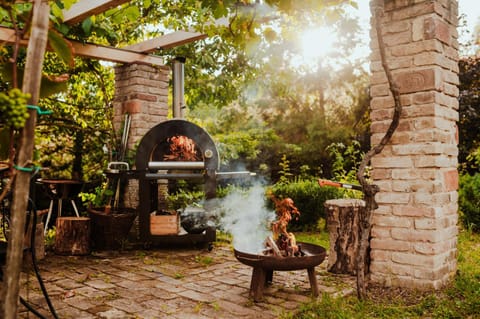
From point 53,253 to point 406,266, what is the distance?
3781 millimetres

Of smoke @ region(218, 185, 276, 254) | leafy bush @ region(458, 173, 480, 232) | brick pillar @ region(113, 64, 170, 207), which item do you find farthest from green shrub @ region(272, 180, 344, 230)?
brick pillar @ region(113, 64, 170, 207)

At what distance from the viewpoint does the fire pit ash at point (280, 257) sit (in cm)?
336

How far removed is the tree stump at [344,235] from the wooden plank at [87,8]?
273 centimetres

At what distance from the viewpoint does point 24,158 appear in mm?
1356

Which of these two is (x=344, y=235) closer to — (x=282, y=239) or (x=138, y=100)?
(x=282, y=239)

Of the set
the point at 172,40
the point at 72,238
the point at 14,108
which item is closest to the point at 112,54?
the point at 172,40

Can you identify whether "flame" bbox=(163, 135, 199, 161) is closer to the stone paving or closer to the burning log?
the stone paving

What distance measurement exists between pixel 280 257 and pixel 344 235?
110 centimetres

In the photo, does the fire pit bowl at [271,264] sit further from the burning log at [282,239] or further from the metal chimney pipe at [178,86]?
the metal chimney pipe at [178,86]

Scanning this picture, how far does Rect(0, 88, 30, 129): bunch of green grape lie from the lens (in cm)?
122

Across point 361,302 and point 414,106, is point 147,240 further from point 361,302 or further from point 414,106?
point 414,106

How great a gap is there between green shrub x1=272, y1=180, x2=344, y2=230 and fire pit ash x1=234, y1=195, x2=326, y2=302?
3.11 meters

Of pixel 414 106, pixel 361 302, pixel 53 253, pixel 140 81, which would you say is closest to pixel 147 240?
pixel 53 253

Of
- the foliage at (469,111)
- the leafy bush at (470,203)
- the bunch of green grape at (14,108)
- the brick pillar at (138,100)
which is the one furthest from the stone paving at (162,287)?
the foliage at (469,111)
